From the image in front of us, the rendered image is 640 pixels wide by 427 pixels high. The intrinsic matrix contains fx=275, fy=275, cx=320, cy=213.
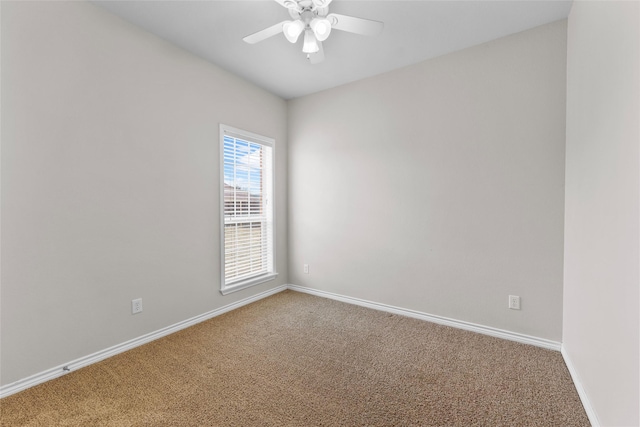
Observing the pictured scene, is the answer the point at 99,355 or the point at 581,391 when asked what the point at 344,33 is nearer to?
the point at 581,391

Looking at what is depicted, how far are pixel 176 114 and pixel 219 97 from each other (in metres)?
0.54

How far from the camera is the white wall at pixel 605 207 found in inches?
42.6

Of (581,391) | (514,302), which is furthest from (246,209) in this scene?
(581,391)

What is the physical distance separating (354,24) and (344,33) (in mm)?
615

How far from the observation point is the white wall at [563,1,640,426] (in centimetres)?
108

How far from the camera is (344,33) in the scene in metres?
2.30

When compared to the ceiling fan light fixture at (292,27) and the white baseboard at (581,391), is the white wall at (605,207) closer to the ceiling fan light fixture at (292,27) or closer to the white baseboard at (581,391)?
the white baseboard at (581,391)

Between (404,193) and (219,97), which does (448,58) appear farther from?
(219,97)

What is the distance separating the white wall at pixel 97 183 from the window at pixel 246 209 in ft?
0.58

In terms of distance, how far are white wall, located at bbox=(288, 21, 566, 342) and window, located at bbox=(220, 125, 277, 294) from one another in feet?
1.64

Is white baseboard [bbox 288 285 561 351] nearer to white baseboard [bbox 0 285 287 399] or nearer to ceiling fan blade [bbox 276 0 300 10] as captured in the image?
white baseboard [bbox 0 285 287 399]

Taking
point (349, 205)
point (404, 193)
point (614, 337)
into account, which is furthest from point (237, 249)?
point (614, 337)

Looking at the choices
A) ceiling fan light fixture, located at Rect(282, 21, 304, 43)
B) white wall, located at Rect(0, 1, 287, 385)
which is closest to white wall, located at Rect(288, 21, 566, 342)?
white wall, located at Rect(0, 1, 287, 385)

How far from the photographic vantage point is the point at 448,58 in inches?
102
